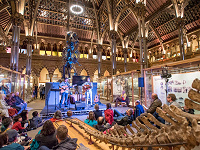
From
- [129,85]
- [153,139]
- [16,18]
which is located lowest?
[153,139]

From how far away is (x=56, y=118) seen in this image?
351 centimetres

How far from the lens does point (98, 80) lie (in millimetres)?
14562

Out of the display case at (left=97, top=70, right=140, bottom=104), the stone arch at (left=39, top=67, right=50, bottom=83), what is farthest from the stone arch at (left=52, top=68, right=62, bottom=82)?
the display case at (left=97, top=70, right=140, bottom=104)

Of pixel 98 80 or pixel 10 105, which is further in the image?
pixel 98 80

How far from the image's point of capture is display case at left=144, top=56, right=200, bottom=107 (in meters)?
4.40

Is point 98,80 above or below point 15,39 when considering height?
below

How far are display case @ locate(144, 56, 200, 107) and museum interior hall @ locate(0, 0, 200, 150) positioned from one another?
35 mm

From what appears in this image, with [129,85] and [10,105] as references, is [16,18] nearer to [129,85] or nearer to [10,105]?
[10,105]

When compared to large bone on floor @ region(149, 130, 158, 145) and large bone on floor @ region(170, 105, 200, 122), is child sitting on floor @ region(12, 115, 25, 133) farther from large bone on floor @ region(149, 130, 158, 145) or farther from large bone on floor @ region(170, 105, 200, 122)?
large bone on floor @ region(170, 105, 200, 122)

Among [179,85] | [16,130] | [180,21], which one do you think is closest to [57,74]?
[180,21]

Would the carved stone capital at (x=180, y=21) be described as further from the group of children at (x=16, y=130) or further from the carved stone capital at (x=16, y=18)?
the carved stone capital at (x=16, y=18)

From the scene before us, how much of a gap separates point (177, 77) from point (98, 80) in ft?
33.3

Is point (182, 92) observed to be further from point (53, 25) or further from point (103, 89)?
point (53, 25)

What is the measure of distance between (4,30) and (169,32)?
2278 cm
